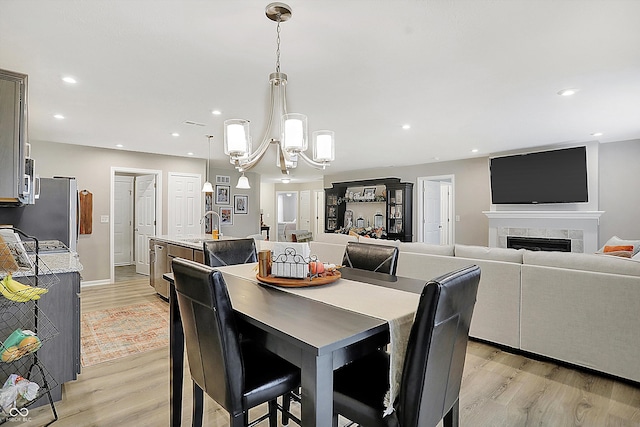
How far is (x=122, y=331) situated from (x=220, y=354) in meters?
2.88

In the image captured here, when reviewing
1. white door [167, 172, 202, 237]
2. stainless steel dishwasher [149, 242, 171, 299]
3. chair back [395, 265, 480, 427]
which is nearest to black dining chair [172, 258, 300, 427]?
chair back [395, 265, 480, 427]

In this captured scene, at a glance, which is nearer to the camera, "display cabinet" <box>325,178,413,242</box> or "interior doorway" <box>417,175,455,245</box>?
"interior doorway" <box>417,175,455,245</box>

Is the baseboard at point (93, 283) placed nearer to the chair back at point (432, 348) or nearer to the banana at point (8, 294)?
the banana at point (8, 294)

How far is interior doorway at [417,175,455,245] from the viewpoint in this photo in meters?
7.68

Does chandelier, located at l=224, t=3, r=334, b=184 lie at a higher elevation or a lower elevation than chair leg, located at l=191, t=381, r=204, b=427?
higher

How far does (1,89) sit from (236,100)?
69.7 inches

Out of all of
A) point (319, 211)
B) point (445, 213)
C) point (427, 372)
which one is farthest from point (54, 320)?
point (319, 211)

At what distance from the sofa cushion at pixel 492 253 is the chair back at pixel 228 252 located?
77.4 inches

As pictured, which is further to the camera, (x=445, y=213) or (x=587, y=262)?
(x=445, y=213)

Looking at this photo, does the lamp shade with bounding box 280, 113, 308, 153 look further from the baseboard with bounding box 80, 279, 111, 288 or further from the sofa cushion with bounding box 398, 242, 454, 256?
the baseboard with bounding box 80, 279, 111, 288

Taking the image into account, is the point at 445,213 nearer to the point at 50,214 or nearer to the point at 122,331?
the point at 122,331

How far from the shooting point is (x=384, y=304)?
1.49 metres

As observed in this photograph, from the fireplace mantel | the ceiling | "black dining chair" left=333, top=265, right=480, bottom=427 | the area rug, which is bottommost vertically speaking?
the area rug

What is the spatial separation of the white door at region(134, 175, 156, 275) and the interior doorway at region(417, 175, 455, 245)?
562 centimetres
